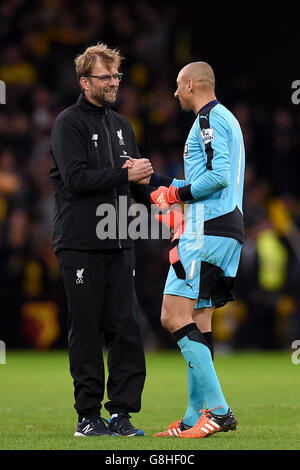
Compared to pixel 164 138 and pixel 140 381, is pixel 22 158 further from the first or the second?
pixel 140 381

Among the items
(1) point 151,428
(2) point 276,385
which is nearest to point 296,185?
(2) point 276,385

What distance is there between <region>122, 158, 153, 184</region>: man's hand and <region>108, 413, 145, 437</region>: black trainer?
1542mm

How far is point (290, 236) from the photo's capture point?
1507 cm

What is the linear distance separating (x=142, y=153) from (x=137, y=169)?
30.8 ft

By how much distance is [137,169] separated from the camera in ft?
20.9

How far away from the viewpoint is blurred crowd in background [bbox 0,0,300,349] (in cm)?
1377

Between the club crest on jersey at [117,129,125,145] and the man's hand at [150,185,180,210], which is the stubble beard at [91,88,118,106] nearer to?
the club crest on jersey at [117,129,125,145]

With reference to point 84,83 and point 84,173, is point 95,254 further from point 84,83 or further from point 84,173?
point 84,83

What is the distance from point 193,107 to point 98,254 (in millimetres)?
1155

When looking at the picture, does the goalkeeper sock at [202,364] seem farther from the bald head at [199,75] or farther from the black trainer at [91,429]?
the bald head at [199,75]

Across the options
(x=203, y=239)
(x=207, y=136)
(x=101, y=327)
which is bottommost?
(x=101, y=327)

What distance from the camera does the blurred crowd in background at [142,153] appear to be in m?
13.8

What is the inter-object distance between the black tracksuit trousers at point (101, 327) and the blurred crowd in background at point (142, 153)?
726 centimetres

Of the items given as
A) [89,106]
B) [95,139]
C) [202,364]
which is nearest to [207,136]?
[95,139]
